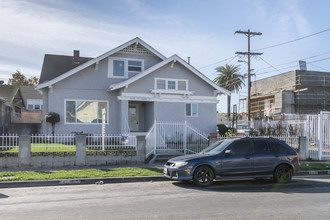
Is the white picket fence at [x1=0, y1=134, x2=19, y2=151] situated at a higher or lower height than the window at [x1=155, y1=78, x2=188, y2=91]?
lower

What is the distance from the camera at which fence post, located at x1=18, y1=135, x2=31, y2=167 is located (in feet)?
42.2

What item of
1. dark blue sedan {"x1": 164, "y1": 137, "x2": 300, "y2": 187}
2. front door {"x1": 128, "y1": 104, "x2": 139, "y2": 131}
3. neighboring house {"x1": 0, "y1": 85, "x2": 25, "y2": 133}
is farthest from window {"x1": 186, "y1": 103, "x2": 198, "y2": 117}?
neighboring house {"x1": 0, "y1": 85, "x2": 25, "y2": 133}

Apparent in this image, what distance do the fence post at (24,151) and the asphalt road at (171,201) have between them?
352cm

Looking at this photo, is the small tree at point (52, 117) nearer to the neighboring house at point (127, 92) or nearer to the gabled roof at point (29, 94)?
the neighboring house at point (127, 92)

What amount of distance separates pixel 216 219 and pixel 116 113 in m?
15.4

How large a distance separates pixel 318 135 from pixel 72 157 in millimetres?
11934

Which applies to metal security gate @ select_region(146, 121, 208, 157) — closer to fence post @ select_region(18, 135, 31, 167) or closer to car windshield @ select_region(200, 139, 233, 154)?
car windshield @ select_region(200, 139, 233, 154)

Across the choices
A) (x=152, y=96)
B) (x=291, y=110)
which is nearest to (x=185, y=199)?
(x=152, y=96)

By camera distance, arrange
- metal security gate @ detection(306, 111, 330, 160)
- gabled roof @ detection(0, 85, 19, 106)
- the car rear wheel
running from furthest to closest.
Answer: gabled roof @ detection(0, 85, 19, 106)
metal security gate @ detection(306, 111, 330, 160)
the car rear wheel

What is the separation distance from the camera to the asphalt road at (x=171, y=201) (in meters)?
6.34

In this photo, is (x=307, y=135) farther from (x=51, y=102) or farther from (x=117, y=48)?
(x=51, y=102)

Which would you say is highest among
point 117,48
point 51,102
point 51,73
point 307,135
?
point 117,48

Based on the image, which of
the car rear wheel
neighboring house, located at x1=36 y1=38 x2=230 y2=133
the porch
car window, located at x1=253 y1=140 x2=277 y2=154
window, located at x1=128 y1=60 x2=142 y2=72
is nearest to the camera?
the car rear wheel

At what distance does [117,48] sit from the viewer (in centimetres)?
2027
